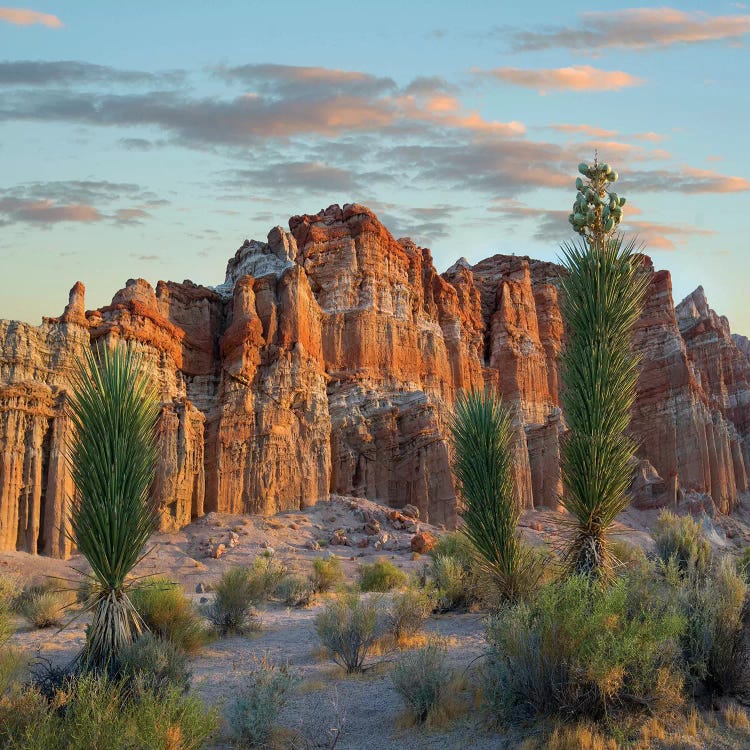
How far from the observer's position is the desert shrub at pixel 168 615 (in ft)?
52.7

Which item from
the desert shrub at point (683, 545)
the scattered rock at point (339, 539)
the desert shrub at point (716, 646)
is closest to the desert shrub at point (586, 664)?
the desert shrub at point (716, 646)

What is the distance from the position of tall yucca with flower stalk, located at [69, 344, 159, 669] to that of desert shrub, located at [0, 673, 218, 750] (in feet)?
5.15

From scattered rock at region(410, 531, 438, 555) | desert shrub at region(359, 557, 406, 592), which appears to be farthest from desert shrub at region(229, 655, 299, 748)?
scattered rock at region(410, 531, 438, 555)

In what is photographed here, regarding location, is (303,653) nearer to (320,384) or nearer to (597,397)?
(597,397)

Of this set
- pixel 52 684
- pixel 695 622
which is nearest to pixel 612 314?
pixel 695 622

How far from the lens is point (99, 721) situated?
30.8 ft

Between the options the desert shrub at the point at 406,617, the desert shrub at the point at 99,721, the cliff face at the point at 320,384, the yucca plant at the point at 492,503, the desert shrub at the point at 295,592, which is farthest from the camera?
the cliff face at the point at 320,384

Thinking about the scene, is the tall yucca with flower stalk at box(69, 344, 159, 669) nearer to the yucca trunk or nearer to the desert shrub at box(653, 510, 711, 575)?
the yucca trunk

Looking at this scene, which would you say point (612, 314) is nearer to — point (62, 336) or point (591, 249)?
point (591, 249)

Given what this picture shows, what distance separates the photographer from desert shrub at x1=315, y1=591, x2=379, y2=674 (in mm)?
14523

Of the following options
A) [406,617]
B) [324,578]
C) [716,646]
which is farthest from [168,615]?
[324,578]

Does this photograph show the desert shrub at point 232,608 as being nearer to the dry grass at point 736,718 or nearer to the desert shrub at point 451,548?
the desert shrub at point 451,548

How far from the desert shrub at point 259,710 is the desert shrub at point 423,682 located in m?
1.57

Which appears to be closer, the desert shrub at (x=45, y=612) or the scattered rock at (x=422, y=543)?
the desert shrub at (x=45, y=612)
